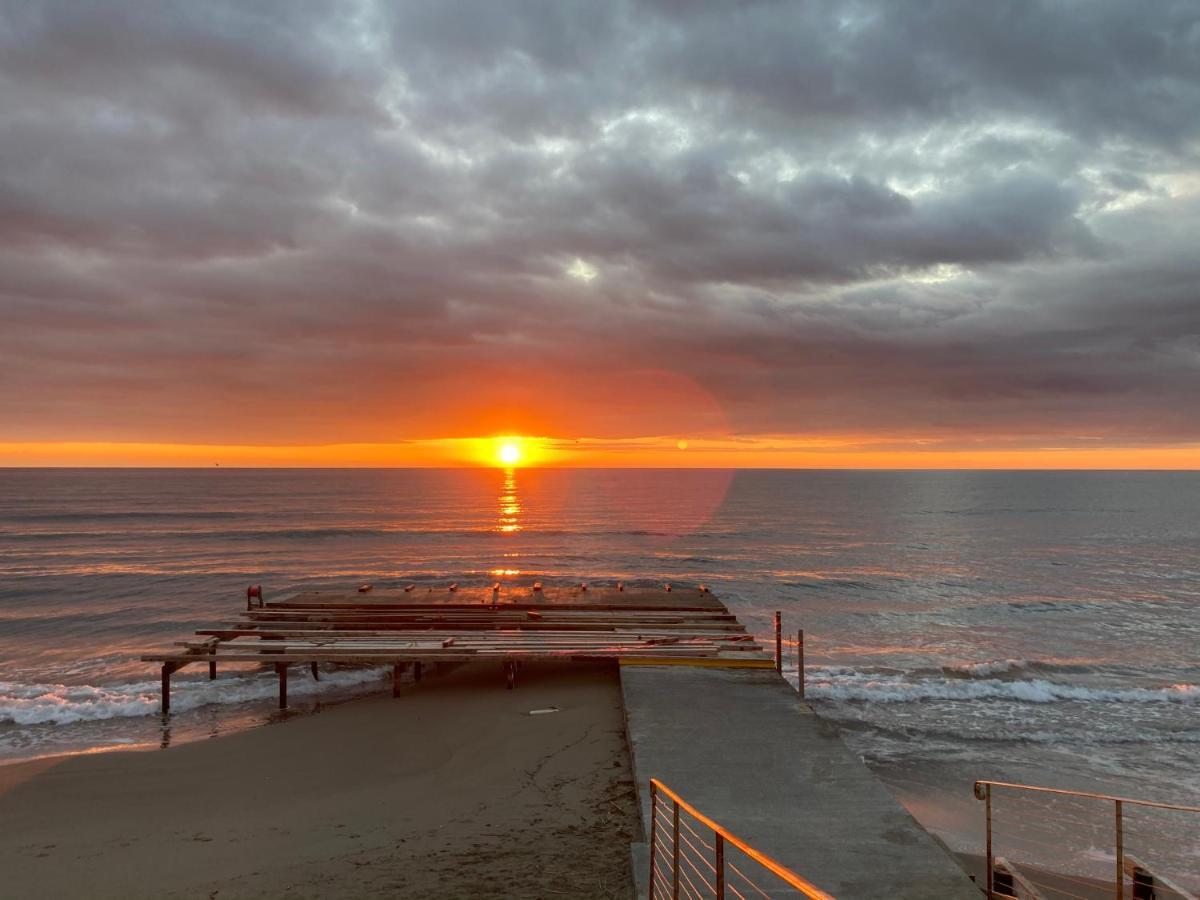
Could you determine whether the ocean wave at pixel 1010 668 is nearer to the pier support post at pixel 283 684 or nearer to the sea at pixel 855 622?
the sea at pixel 855 622

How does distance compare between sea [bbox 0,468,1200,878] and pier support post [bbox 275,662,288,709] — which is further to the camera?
pier support post [bbox 275,662,288,709]

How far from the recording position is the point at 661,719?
37.2ft

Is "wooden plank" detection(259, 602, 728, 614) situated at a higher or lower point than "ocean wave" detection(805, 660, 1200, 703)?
higher

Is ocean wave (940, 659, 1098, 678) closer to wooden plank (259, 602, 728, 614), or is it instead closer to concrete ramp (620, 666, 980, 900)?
wooden plank (259, 602, 728, 614)

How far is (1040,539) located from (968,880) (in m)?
67.5

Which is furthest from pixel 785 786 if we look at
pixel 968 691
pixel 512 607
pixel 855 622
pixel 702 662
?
pixel 855 622

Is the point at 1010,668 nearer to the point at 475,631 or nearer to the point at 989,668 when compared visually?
the point at 989,668

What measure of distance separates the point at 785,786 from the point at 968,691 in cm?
1347

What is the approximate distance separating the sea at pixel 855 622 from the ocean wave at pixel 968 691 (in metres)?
0.08

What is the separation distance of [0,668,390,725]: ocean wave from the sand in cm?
359

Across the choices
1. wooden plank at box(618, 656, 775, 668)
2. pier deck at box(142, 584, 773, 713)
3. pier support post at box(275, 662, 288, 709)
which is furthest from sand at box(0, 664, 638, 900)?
pier support post at box(275, 662, 288, 709)

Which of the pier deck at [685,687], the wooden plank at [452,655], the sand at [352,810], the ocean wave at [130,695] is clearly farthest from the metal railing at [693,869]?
the ocean wave at [130,695]

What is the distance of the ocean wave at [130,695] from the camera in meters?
16.4

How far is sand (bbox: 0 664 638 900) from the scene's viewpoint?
826 cm
